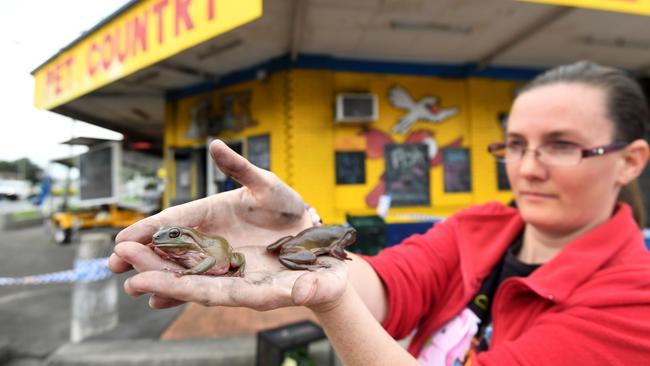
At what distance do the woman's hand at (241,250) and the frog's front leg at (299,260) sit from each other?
0.11ft

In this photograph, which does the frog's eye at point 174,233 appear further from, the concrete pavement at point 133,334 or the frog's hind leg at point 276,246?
the concrete pavement at point 133,334

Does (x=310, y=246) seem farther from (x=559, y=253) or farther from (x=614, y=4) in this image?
(x=614, y=4)

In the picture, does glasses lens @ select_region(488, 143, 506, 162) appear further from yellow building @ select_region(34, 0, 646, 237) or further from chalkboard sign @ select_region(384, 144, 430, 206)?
chalkboard sign @ select_region(384, 144, 430, 206)

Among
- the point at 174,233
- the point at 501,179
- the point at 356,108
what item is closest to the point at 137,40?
the point at 356,108

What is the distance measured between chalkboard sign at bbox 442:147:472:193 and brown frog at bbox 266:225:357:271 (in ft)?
20.1

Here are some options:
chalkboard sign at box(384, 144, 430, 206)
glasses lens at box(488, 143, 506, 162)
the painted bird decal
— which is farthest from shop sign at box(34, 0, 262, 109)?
chalkboard sign at box(384, 144, 430, 206)

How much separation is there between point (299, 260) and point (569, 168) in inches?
46.1

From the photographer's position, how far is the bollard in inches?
146

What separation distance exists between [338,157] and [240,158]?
5629 mm

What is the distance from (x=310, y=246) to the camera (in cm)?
134

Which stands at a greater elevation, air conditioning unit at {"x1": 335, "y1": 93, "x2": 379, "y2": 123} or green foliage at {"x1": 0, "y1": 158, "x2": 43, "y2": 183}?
green foliage at {"x1": 0, "y1": 158, "x2": 43, "y2": 183}

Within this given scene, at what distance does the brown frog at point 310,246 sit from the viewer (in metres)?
1.24

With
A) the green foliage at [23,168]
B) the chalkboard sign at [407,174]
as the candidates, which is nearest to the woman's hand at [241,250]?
the chalkboard sign at [407,174]

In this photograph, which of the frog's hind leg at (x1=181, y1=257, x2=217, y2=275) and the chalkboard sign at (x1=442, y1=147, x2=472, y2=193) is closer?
the frog's hind leg at (x1=181, y1=257, x2=217, y2=275)
